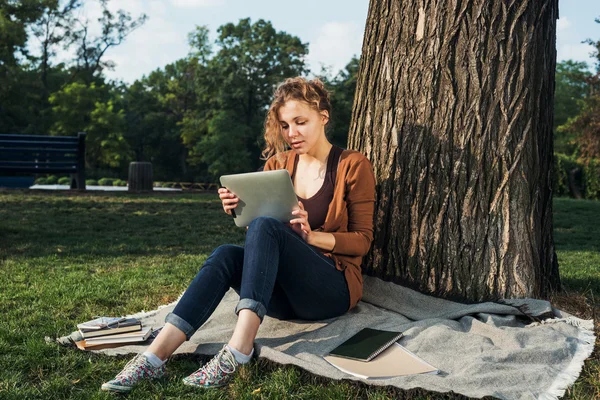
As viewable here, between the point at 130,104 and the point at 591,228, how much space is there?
34.4m

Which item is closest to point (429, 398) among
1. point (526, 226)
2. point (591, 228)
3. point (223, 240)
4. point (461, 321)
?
point (461, 321)

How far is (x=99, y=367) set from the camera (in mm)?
2920

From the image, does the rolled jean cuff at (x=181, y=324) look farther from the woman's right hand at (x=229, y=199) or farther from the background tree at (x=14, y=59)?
the background tree at (x=14, y=59)

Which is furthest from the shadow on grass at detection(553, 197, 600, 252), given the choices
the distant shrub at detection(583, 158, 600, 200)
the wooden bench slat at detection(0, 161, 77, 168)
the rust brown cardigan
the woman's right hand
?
the wooden bench slat at detection(0, 161, 77, 168)

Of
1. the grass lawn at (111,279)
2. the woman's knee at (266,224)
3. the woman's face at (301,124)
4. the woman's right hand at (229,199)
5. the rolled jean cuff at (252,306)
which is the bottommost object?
the grass lawn at (111,279)

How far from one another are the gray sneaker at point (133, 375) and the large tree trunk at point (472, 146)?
1654 mm

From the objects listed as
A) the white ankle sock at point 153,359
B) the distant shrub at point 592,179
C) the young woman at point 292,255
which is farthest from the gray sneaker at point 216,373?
the distant shrub at point 592,179

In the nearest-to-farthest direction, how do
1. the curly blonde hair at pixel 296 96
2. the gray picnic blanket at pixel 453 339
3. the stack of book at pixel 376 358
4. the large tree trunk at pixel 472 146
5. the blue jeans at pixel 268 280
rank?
1. the gray picnic blanket at pixel 453 339
2. the stack of book at pixel 376 358
3. the blue jeans at pixel 268 280
4. the curly blonde hair at pixel 296 96
5. the large tree trunk at pixel 472 146

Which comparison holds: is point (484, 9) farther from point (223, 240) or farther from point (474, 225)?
point (223, 240)

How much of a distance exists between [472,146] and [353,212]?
2.84 feet

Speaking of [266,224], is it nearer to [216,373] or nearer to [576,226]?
[216,373]

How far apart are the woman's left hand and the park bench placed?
383 inches

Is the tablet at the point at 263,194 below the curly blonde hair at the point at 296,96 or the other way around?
below

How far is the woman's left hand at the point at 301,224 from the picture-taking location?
3059 millimetres
